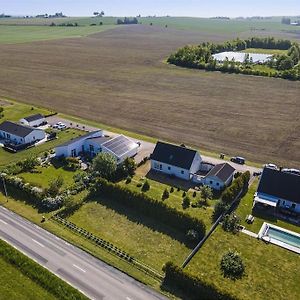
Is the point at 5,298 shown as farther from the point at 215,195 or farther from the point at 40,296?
the point at 215,195

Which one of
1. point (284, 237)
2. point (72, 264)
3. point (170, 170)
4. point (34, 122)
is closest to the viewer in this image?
point (72, 264)

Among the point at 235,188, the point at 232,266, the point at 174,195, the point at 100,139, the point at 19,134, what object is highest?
the point at 19,134

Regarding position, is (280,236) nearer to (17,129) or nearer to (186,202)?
(186,202)

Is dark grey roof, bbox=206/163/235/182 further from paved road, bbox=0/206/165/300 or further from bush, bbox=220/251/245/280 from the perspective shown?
paved road, bbox=0/206/165/300

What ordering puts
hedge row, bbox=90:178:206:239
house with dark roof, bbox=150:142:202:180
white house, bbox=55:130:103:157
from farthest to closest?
white house, bbox=55:130:103:157 → house with dark roof, bbox=150:142:202:180 → hedge row, bbox=90:178:206:239

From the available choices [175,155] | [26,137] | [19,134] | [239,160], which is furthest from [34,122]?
[239,160]

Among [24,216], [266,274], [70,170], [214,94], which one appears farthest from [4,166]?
[214,94]

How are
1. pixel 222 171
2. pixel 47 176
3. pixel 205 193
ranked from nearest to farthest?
pixel 205 193
pixel 222 171
pixel 47 176

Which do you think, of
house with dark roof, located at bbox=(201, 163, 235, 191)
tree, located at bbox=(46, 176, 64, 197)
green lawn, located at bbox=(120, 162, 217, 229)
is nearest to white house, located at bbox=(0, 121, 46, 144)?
tree, located at bbox=(46, 176, 64, 197)
